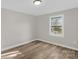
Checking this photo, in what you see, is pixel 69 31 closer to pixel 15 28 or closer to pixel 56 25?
pixel 56 25

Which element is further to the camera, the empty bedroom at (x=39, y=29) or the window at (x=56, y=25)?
the window at (x=56, y=25)

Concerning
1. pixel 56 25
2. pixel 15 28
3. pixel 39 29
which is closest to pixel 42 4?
pixel 56 25

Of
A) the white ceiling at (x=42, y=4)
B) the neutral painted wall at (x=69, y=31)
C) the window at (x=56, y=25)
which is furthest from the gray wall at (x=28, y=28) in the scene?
the white ceiling at (x=42, y=4)

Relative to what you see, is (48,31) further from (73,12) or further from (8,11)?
(8,11)

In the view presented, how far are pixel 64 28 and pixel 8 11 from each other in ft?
10.6

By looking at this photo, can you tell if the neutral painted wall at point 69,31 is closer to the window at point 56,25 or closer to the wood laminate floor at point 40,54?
the window at point 56,25

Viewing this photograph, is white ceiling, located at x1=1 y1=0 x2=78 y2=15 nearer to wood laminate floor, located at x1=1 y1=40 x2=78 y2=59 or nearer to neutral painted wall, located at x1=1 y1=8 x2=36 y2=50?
neutral painted wall, located at x1=1 y1=8 x2=36 y2=50

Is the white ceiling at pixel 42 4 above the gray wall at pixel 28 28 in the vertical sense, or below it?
above

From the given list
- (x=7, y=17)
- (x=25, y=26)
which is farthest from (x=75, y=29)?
(x=7, y=17)

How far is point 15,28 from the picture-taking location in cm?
357

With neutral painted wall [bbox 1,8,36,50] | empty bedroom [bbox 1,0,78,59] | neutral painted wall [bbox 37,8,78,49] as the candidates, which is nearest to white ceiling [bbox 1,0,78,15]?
empty bedroom [bbox 1,0,78,59]

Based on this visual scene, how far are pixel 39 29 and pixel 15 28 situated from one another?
1.93 m

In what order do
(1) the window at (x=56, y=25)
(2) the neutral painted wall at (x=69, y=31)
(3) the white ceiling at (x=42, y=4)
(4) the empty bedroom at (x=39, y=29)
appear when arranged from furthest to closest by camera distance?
(1) the window at (x=56, y=25)
(2) the neutral painted wall at (x=69, y=31)
(4) the empty bedroom at (x=39, y=29)
(3) the white ceiling at (x=42, y=4)

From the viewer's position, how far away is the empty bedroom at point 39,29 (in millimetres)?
2539
